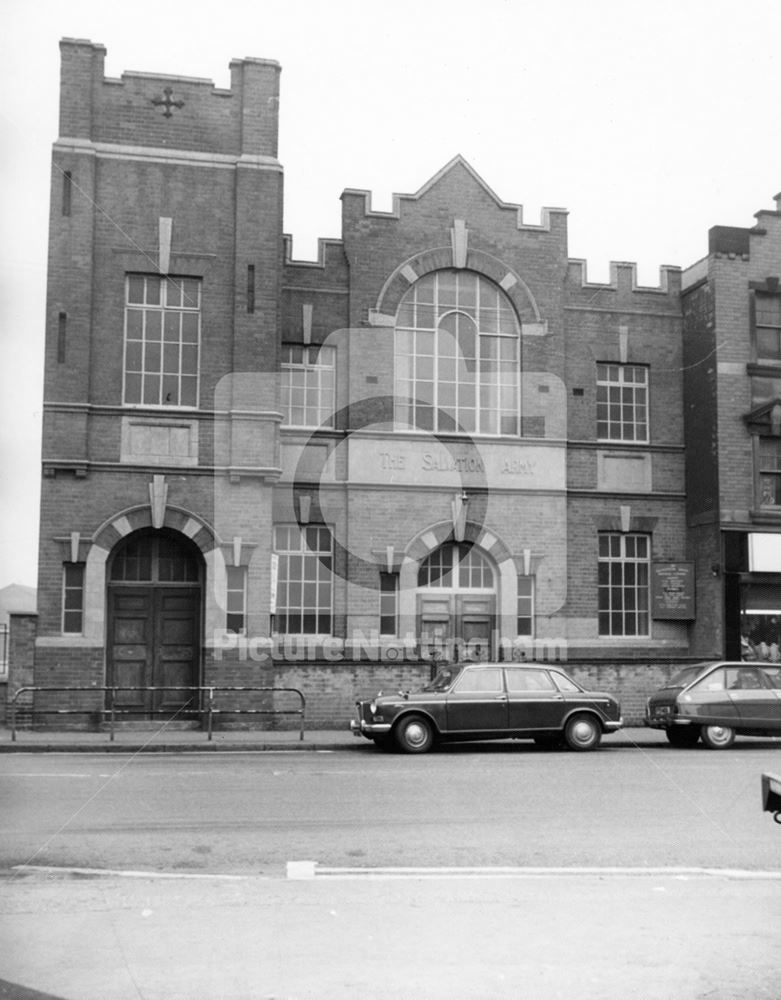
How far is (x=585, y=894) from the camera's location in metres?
8.48

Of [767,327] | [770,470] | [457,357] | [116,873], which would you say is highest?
[767,327]

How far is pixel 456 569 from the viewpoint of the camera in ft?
86.4

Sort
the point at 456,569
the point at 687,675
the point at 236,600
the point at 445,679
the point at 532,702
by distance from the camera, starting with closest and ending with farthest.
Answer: the point at 532,702, the point at 445,679, the point at 687,675, the point at 236,600, the point at 456,569

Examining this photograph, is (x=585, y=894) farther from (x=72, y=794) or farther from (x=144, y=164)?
(x=144, y=164)

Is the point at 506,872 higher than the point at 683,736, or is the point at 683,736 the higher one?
the point at 683,736

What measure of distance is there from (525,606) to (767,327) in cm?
805

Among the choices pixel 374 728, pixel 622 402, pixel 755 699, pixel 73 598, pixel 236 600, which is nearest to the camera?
pixel 374 728

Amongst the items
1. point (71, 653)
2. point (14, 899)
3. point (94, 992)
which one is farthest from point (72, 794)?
point (71, 653)

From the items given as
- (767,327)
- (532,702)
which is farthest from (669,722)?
(767,327)

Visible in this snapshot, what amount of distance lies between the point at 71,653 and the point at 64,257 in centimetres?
731

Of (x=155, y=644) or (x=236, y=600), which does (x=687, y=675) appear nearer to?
(x=236, y=600)

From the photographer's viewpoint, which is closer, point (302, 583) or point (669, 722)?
point (669, 722)

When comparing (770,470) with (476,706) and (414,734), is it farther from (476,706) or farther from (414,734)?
(414,734)

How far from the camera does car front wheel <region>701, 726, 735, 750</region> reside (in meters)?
20.5
